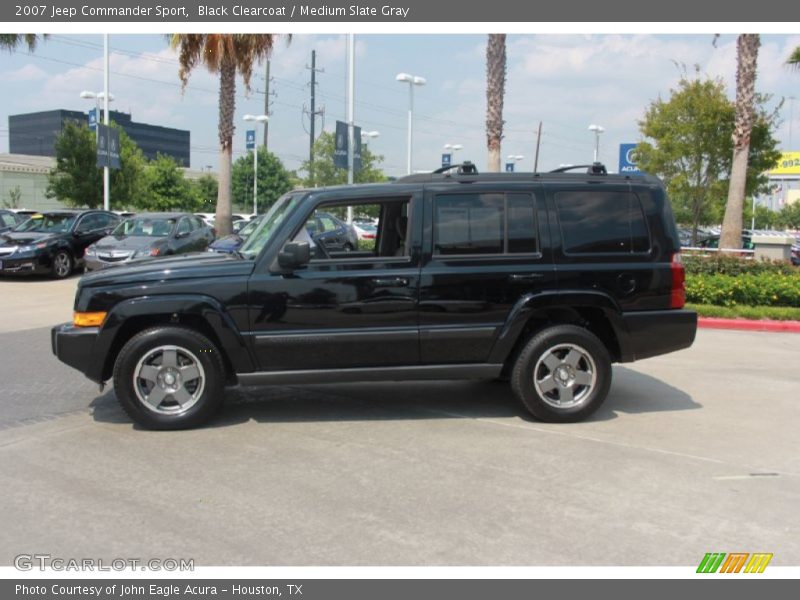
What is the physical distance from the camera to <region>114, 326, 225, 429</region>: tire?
5.65m

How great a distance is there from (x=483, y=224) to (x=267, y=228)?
73.0 inches

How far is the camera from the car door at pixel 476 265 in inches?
232

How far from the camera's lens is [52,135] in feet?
374

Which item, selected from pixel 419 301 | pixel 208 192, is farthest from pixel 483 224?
pixel 208 192

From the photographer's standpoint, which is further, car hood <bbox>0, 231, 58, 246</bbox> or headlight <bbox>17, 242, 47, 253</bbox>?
car hood <bbox>0, 231, 58, 246</bbox>

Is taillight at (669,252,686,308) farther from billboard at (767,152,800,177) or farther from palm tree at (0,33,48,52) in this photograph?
billboard at (767,152,800,177)

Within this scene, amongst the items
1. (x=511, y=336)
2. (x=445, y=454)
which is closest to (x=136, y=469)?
(x=445, y=454)

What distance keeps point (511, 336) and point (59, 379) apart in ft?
15.6

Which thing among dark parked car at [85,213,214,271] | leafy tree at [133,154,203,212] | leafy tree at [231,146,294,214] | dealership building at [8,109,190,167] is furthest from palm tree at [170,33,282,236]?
dealership building at [8,109,190,167]

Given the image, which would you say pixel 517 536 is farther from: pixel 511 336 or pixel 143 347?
pixel 143 347

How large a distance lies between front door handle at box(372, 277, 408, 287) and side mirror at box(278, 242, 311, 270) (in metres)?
0.60

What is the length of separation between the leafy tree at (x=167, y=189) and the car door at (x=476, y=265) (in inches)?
1563

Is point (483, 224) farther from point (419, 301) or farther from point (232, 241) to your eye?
point (232, 241)

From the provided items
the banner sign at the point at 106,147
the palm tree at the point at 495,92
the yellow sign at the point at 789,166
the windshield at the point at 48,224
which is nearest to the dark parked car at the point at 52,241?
the windshield at the point at 48,224
